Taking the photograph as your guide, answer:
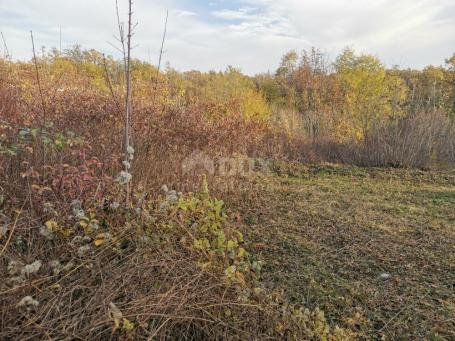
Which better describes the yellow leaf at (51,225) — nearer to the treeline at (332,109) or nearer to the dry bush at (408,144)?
the treeline at (332,109)

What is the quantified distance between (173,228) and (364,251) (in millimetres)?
2144

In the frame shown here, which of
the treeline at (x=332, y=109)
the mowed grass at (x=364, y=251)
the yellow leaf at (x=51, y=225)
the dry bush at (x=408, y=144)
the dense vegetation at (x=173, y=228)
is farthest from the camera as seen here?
the dry bush at (x=408, y=144)

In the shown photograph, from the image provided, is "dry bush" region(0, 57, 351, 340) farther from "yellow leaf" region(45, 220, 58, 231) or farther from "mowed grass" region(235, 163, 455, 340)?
"mowed grass" region(235, 163, 455, 340)

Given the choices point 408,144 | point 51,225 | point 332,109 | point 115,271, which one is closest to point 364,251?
point 115,271

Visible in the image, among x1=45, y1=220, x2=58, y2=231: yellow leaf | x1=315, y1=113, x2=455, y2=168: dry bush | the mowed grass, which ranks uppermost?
x1=45, y1=220, x2=58, y2=231: yellow leaf

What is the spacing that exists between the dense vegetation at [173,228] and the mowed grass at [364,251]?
0.02 meters

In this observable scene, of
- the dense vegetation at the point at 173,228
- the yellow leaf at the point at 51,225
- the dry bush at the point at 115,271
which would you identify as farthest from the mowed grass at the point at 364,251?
the yellow leaf at the point at 51,225

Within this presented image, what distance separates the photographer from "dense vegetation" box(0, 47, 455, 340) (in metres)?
1.88

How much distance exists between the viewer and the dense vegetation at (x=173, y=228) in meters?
1.88

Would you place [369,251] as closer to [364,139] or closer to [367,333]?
[367,333]

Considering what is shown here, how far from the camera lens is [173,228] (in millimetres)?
2480

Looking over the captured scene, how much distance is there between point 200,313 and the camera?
200 cm

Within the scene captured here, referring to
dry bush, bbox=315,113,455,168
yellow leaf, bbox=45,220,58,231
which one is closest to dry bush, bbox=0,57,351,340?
yellow leaf, bbox=45,220,58,231

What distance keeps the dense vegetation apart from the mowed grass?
2 centimetres
